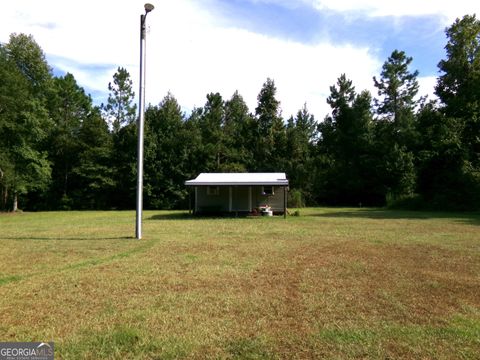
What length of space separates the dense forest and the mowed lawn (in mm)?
23590

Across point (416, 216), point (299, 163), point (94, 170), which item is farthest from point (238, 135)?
point (416, 216)

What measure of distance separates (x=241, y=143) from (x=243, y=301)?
37613 mm

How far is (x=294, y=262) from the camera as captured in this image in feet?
26.9

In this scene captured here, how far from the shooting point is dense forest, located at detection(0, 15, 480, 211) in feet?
101

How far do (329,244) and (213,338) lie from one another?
735cm

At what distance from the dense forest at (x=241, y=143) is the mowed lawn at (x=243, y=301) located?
23.6 metres

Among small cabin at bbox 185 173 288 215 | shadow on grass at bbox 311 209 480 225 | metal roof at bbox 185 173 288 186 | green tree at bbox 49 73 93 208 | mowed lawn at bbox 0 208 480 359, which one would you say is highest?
green tree at bbox 49 73 93 208

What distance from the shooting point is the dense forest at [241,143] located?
30750mm

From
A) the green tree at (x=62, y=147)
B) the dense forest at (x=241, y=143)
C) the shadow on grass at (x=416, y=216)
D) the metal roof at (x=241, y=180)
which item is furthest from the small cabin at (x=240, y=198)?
the green tree at (x=62, y=147)

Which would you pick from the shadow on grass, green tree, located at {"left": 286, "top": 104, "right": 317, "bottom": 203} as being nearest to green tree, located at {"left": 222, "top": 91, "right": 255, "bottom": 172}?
green tree, located at {"left": 286, "top": 104, "right": 317, "bottom": 203}

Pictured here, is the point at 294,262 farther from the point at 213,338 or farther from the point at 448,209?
the point at 448,209

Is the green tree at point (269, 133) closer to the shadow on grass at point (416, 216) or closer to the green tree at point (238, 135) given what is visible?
the green tree at point (238, 135)

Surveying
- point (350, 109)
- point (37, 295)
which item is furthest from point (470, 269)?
point (350, 109)

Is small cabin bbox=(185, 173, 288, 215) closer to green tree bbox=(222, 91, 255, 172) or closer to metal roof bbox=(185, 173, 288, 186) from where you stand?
metal roof bbox=(185, 173, 288, 186)
